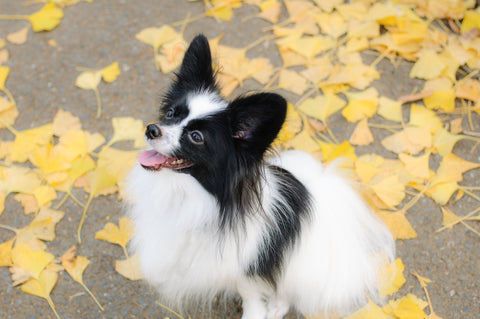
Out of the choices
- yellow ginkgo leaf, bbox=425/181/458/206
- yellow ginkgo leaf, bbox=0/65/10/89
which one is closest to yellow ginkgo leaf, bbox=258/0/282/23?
yellow ginkgo leaf, bbox=425/181/458/206

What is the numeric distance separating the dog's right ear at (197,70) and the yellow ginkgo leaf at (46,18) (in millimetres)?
2288

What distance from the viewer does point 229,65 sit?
133 inches

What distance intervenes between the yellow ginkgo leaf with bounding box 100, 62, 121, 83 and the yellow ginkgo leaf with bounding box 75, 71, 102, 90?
3 cm

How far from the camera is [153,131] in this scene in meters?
1.74

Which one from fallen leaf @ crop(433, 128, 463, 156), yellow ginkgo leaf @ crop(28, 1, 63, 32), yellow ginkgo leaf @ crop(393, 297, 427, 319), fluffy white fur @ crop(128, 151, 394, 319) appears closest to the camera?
fluffy white fur @ crop(128, 151, 394, 319)

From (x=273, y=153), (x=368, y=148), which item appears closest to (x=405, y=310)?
(x=368, y=148)

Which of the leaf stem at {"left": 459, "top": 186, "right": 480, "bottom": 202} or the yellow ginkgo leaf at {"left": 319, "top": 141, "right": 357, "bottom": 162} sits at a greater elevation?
the yellow ginkgo leaf at {"left": 319, "top": 141, "right": 357, "bottom": 162}

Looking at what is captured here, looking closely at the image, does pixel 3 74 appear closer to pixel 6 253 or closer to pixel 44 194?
pixel 44 194

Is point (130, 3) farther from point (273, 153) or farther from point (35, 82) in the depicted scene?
point (273, 153)

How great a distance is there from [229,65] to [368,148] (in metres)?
1.20

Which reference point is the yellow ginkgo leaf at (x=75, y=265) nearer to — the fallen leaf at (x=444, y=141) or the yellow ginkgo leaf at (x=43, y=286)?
the yellow ginkgo leaf at (x=43, y=286)

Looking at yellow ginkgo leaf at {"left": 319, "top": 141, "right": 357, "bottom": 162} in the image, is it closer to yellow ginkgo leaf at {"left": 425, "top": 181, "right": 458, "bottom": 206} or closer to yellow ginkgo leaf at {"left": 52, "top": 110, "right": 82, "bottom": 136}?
yellow ginkgo leaf at {"left": 425, "top": 181, "right": 458, "bottom": 206}

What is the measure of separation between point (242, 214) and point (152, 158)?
45cm

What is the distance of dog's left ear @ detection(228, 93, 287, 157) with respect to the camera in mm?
1547
